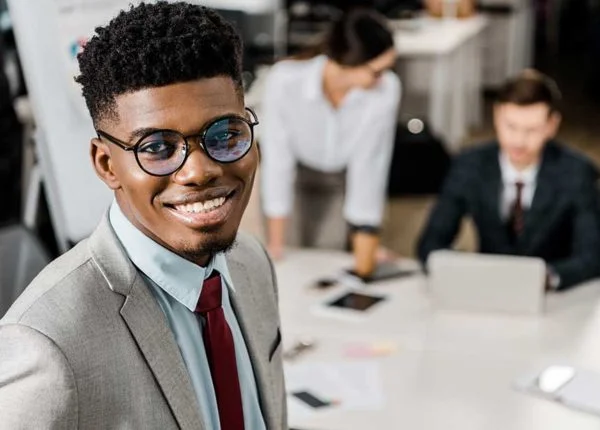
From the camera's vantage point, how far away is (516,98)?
3049 millimetres

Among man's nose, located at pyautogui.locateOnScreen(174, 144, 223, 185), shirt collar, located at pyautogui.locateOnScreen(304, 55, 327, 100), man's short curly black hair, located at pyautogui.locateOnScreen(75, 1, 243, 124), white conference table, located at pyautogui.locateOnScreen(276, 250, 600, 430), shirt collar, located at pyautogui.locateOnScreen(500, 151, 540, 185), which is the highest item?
man's short curly black hair, located at pyautogui.locateOnScreen(75, 1, 243, 124)

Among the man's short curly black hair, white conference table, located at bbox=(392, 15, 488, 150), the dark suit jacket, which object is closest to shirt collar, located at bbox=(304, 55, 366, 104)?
the dark suit jacket

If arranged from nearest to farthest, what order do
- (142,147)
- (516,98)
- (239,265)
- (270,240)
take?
1. (142,147)
2. (239,265)
3. (516,98)
4. (270,240)

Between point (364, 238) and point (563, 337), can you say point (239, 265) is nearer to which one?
point (563, 337)

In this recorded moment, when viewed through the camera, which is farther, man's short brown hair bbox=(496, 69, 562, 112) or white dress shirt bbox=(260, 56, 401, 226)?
white dress shirt bbox=(260, 56, 401, 226)

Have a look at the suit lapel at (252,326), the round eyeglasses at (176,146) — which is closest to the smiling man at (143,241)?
the round eyeglasses at (176,146)

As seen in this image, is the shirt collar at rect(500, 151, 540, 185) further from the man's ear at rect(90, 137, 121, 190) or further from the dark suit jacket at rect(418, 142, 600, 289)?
the man's ear at rect(90, 137, 121, 190)

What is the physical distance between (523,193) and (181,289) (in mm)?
2124

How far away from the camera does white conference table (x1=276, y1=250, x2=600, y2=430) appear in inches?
85.0

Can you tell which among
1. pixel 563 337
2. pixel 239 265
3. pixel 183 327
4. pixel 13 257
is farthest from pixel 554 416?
pixel 13 257

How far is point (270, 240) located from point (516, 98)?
0.96m

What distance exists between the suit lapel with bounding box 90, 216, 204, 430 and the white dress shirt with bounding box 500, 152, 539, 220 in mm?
Answer: 2121

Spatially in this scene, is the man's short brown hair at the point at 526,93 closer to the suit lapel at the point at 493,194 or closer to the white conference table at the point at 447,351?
the suit lapel at the point at 493,194

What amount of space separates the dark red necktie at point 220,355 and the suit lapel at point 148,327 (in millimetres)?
74
